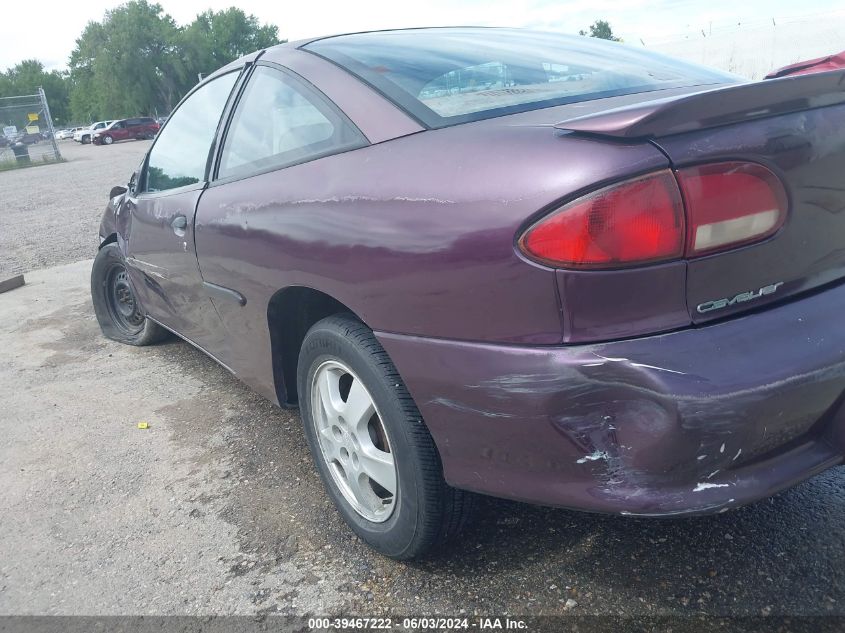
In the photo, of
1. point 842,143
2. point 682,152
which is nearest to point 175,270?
point 682,152

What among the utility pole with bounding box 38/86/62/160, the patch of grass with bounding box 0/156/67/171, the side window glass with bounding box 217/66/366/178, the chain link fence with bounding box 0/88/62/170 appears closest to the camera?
the side window glass with bounding box 217/66/366/178

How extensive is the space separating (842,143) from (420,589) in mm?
1542

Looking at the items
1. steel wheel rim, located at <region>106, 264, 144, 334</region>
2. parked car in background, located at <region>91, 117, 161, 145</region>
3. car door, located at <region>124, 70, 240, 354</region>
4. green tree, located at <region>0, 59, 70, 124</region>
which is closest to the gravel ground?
steel wheel rim, located at <region>106, 264, 144, 334</region>

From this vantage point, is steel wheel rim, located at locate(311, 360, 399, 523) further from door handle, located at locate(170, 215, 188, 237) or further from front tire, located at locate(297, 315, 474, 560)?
door handle, located at locate(170, 215, 188, 237)

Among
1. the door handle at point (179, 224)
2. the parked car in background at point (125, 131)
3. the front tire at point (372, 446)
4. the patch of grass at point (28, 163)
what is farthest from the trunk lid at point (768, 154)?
the parked car in background at point (125, 131)

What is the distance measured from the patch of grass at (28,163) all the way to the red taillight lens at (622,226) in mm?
26038

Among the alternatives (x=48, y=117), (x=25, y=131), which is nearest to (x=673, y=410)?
(x=48, y=117)

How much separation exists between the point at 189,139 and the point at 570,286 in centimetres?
232

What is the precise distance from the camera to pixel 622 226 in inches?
56.7

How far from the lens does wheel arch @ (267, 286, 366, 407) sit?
2240mm

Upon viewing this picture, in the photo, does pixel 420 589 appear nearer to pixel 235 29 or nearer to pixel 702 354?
pixel 702 354

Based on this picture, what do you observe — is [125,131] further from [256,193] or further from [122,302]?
[256,193]

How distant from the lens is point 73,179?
17719mm

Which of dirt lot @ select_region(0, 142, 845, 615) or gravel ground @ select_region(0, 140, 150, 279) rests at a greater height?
gravel ground @ select_region(0, 140, 150, 279)
